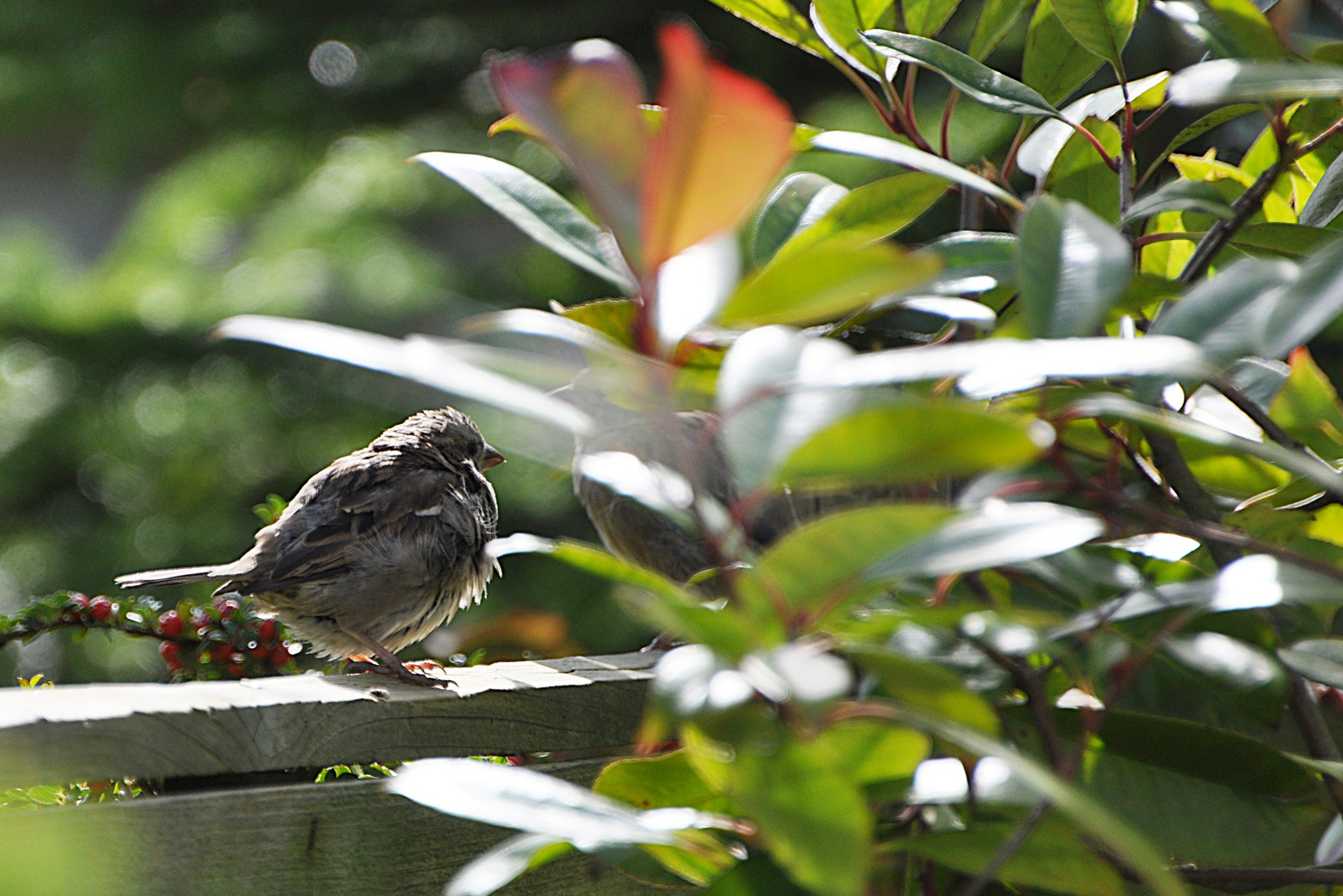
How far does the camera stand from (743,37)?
3197 mm

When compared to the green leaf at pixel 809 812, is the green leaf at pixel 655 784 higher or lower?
lower

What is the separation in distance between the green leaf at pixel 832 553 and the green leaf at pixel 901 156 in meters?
0.23

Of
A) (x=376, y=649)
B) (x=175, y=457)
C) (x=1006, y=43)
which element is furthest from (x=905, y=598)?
(x=175, y=457)

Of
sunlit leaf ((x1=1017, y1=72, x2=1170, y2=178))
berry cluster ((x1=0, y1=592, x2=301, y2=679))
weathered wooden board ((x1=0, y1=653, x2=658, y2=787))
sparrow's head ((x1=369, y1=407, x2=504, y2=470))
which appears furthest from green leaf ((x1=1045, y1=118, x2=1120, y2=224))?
sparrow's head ((x1=369, y1=407, x2=504, y2=470))

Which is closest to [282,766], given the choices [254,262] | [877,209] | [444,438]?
[877,209]

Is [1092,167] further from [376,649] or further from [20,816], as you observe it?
[376,649]

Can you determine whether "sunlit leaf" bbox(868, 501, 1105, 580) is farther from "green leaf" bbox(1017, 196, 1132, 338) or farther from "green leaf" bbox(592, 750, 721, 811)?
"green leaf" bbox(592, 750, 721, 811)

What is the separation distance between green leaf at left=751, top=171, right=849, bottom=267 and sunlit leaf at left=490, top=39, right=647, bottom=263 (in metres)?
0.22

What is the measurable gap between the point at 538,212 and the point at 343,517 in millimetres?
958

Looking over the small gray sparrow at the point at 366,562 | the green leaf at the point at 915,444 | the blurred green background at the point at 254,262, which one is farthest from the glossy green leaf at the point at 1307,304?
the blurred green background at the point at 254,262

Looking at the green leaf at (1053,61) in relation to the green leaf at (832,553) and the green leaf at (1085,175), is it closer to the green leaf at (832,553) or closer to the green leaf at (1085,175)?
the green leaf at (1085,175)

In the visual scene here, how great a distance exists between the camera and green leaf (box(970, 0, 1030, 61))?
71 cm

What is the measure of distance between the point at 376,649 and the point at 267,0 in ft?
9.17

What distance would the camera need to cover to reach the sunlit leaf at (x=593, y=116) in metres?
0.35
